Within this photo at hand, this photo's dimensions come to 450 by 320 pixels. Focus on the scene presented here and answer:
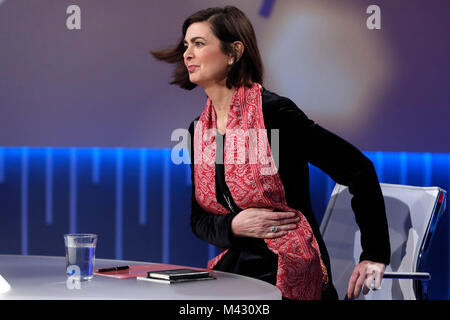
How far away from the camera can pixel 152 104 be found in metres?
3.21

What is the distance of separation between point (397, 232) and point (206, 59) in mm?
998

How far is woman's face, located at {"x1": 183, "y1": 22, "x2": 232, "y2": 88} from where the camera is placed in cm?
220

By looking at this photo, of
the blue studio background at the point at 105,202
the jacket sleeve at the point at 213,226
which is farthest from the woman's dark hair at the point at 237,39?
the blue studio background at the point at 105,202

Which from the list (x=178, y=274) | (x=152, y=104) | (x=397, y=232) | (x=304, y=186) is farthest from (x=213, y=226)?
(x=152, y=104)

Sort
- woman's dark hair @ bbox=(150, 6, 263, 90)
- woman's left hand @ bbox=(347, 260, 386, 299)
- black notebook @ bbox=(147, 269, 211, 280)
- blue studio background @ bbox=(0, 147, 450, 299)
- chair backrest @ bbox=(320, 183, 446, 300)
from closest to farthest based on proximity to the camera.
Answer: black notebook @ bbox=(147, 269, 211, 280) < woman's left hand @ bbox=(347, 260, 386, 299) < woman's dark hair @ bbox=(150, 6, 263, 90) < chair backrest @ bbox=(320, 183, 446, 300) < blue studio background @ bbox=(0, 147, 450, 299)

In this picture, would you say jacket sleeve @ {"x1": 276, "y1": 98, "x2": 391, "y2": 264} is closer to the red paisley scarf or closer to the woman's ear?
the red paisley scarf

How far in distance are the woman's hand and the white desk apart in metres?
0.34

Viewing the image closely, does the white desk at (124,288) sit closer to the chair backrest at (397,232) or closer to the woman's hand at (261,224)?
the woman's hand at (261,224)

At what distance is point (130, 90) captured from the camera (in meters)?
3.22

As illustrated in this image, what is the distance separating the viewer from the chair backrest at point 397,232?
237 centimetres

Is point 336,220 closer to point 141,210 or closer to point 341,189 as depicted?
point 341,189

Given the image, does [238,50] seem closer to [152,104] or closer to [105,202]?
[152,104]

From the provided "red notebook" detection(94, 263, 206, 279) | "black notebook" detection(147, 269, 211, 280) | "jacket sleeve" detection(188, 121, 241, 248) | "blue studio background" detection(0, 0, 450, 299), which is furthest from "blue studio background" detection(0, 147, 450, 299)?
"black notebook" detection(147, 269, 211, 280)

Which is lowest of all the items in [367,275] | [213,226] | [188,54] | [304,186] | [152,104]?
[367,275]
